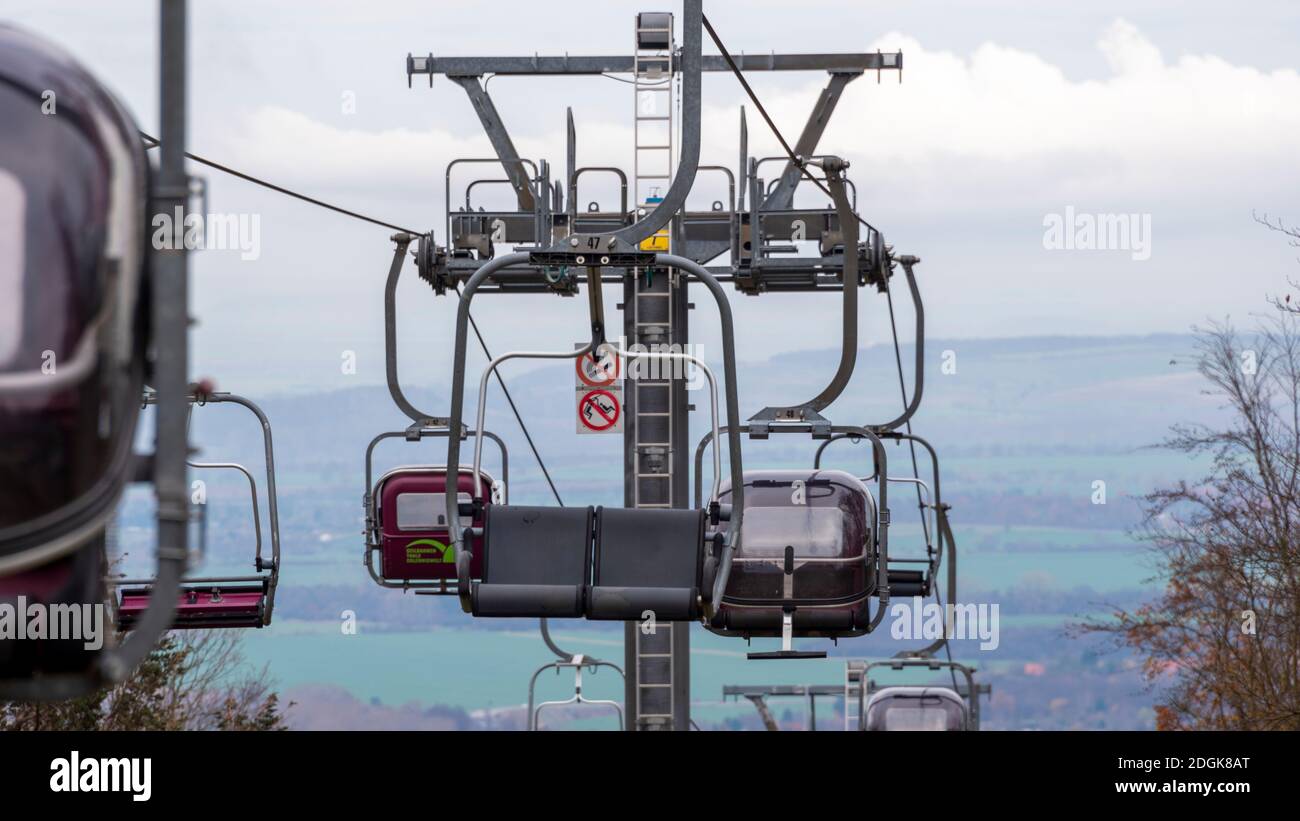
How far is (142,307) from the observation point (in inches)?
116

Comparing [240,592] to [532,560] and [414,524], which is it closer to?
[414,524]

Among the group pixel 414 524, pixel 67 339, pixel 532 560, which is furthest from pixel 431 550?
pixel 67 339

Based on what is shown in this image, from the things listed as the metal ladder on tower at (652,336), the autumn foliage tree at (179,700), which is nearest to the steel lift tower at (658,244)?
the metal ladder on tower at (652,336)

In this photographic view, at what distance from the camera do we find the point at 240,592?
12812mm

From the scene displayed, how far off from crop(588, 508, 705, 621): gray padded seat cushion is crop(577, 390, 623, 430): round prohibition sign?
6293 millimetres

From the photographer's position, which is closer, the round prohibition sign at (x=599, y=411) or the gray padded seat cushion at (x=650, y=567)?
the gray padded seat cushion at (x=650, y=567)

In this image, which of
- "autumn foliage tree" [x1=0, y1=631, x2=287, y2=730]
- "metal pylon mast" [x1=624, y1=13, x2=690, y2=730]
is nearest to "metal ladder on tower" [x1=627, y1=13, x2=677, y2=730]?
"metal pylon mast" [x1=624, y1=13, x2=690, y2=730]

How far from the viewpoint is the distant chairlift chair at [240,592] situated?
1246 cm

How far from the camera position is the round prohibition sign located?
49.8ft

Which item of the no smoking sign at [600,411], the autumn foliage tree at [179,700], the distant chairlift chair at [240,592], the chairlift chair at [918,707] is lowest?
the autumn foliage tree at [179,700]

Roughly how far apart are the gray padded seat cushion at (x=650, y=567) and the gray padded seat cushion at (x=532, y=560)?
4.9 inches

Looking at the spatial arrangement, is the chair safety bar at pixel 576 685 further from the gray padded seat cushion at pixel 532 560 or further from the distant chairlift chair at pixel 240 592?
the gray padded seat cushion at pixel 532 560

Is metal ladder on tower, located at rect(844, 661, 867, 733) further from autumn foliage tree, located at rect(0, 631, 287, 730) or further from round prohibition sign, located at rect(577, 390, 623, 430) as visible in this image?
autumn foliage tree, located at rect(0, 631, 287, 730)
